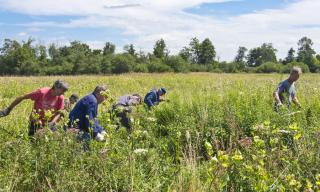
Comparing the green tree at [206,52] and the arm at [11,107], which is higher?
the green tree at [206,52]

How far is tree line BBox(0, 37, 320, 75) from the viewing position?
62013 millimetres

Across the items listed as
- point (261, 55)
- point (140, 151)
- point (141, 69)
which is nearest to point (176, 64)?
point (141, 69)

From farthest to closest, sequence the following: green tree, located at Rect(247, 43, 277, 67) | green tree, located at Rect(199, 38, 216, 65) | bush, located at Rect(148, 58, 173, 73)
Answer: green tree, located at Rect(247, 43, 277, 67) → green tree, located at Rect(199, 38, 216, 65) → bush, located at Rect(148, 58, 173, 73)

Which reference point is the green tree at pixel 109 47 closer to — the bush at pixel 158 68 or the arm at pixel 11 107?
the bush at pixel 158 68

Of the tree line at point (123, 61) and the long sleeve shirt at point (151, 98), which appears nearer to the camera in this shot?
the long sleeve shirt at point (151, 98)

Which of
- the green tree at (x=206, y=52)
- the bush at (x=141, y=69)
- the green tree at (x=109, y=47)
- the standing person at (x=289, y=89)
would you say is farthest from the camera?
the green tree at (x=109, y=47)

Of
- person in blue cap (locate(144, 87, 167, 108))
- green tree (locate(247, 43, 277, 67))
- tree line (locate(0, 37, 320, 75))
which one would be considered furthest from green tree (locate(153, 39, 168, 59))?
person in blue cap (locate(144, 87, 167, 108))

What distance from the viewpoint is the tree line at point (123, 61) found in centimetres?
6201

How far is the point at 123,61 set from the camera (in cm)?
6094

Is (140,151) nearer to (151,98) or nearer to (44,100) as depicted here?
(44,100)

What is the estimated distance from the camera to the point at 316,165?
164 inches

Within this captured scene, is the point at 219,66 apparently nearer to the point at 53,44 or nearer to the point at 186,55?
the point at 186,55

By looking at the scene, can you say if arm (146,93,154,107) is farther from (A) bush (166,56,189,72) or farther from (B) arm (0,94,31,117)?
(A) bush (166,56,189,72)

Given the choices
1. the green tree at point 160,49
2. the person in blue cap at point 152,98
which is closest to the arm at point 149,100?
the person in blue cap at point 152,98
